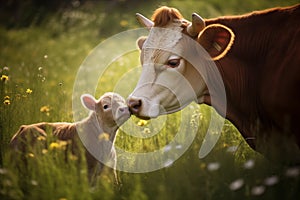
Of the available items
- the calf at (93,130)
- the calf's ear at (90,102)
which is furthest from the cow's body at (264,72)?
the calf's ear at (90,102)

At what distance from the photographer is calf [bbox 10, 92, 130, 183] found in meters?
5.50

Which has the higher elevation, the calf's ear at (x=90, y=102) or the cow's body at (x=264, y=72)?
the cow's body at (x=264, y=72)

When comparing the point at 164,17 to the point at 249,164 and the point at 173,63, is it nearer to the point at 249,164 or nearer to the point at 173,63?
the point at 173,63

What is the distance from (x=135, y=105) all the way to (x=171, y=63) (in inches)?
21.4

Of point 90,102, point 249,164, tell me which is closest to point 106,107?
point 90,102

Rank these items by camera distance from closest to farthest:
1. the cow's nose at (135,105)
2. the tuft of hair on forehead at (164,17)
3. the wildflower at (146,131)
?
the cow's nose at (135,105)
the tuft of hair on forehead at (164,17)
the wildflower at (146,131)

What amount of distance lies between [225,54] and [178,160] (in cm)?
108

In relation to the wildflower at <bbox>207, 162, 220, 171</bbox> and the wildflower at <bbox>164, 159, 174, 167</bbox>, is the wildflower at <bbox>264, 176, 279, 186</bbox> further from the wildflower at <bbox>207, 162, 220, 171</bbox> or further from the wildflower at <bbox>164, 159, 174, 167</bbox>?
Answer: the wildflower at <bbox>164, 159, 174, 167</bbox>

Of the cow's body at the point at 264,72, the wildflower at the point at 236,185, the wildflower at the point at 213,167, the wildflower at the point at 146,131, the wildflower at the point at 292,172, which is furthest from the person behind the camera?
the wildflower at the point at 146,131

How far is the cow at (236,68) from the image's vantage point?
15.4ft

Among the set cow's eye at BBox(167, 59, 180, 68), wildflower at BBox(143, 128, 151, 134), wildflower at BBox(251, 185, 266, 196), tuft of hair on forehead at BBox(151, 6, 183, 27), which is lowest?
wildflower at BBox(143, 128, 151, 134)

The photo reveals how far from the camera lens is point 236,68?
5117 mm

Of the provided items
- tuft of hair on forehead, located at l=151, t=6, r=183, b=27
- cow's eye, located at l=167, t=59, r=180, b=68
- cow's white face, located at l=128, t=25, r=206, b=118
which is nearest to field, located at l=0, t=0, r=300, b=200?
cow's white face, located at l=128, t=25, r=206, b=118

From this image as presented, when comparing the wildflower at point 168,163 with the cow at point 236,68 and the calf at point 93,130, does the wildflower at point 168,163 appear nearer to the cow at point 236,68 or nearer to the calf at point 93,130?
the cow at point 236,68
